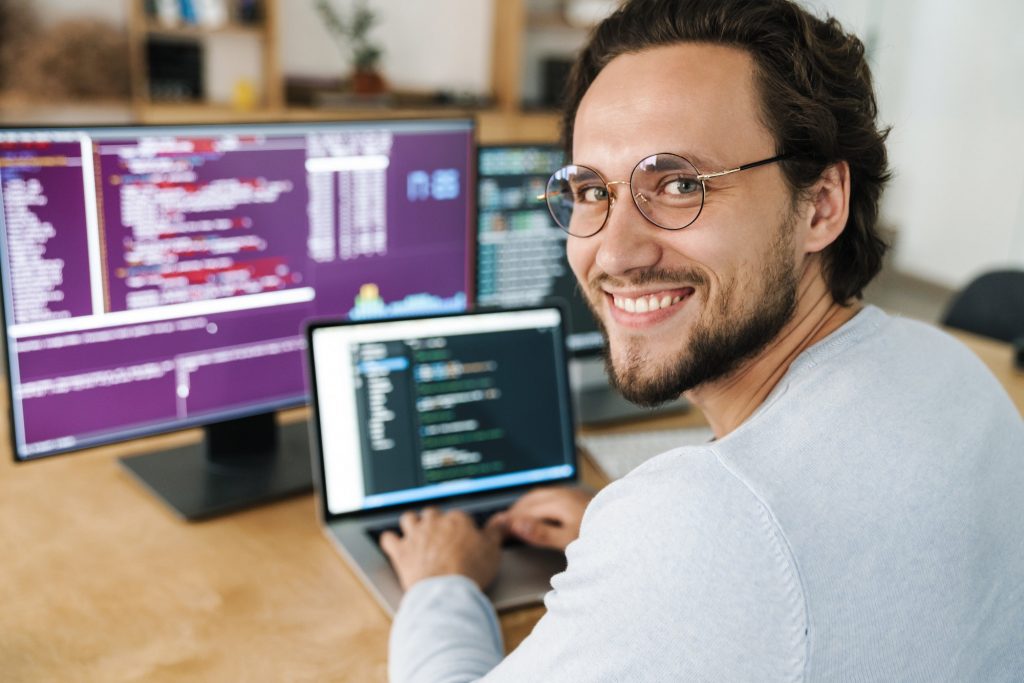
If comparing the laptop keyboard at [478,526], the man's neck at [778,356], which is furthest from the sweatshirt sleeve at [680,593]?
the laptop keyboard at [478,526]

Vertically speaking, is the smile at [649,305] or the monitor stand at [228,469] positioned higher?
the smile at [649,305]

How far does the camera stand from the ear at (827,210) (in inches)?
41.2

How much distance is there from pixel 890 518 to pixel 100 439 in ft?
3.33

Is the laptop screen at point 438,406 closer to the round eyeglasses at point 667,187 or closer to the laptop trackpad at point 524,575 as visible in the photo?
the laptop trackpad at point 524,575

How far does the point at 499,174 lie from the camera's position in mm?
1603

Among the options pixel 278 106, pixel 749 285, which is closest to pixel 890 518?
pixel 749 285

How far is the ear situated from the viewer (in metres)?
1.05

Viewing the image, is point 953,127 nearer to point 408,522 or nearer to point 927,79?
point 927,79

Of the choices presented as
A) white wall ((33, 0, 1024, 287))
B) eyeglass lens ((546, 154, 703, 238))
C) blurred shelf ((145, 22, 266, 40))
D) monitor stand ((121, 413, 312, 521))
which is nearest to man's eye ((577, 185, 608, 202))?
eyeglass lens ((546, 154, 703, 238))

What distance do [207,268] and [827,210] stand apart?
32.6 inches

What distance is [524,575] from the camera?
121 cm

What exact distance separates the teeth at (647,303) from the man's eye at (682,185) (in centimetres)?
11

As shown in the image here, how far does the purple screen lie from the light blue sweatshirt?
2.03 feet

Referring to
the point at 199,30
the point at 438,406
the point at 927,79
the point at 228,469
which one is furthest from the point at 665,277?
the point at 927,79
